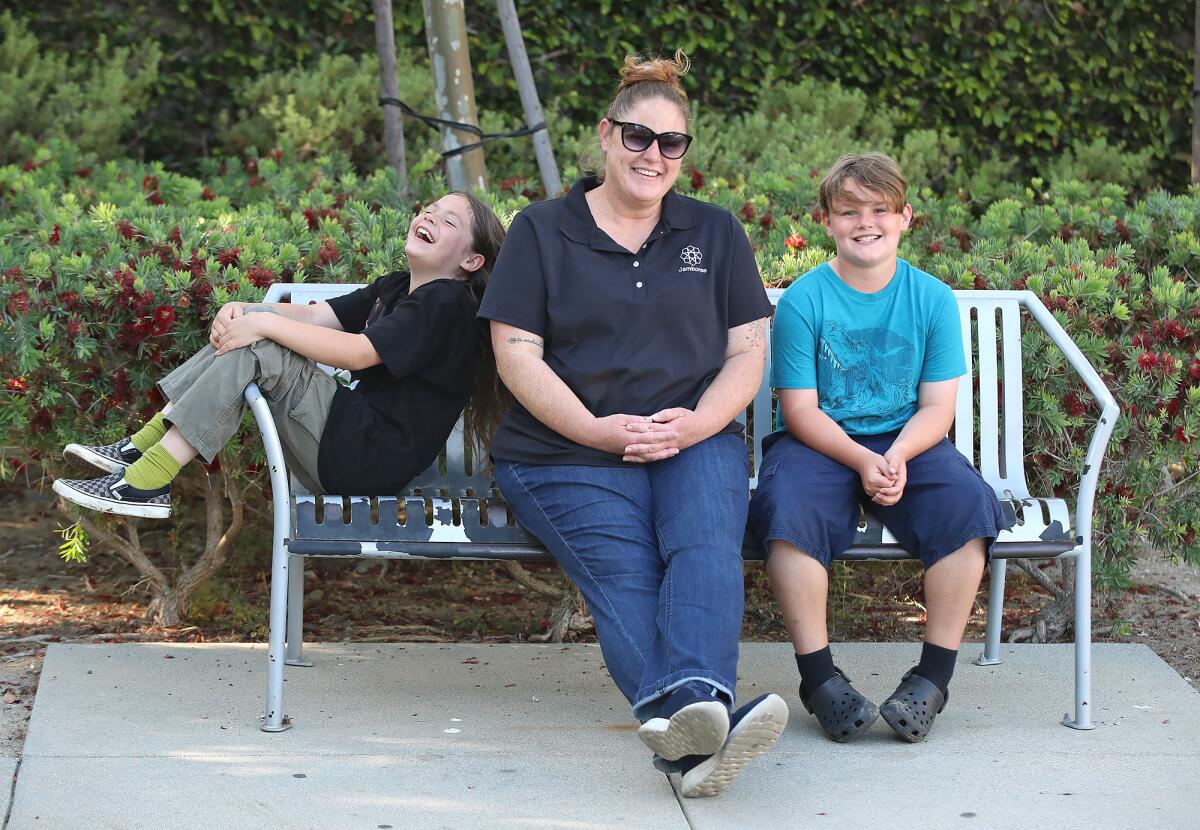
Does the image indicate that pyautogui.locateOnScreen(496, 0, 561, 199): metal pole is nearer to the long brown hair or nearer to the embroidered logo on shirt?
the long brown hair

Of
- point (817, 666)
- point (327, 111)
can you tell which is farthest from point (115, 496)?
point (327, 111)

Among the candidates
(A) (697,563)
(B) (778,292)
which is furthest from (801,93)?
(A) (697,563)

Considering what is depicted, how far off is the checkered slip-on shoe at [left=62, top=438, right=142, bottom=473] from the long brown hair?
91 cm

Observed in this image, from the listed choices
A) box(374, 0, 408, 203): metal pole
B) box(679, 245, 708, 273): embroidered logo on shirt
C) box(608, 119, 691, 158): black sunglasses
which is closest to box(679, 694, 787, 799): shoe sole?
box(679, 245, 708, 273): embroidered logo on shirt

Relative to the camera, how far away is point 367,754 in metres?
3.45

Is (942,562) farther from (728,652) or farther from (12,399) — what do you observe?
(12,399)

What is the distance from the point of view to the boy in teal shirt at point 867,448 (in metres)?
3.56

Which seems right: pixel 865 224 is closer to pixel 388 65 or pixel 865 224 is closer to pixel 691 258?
pixel 691 258

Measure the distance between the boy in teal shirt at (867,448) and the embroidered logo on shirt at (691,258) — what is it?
0.31 meters

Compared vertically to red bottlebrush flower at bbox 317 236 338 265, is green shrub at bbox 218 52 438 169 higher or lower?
higher

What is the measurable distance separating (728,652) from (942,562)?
0.71 metres

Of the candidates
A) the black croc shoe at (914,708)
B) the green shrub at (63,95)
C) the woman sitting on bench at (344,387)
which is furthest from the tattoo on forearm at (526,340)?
the green shrub at (63,95)

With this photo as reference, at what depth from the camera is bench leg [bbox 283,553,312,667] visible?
4.15m

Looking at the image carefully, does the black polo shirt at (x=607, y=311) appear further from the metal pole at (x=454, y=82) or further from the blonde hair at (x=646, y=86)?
the metal pole at (x=454, y=82)
